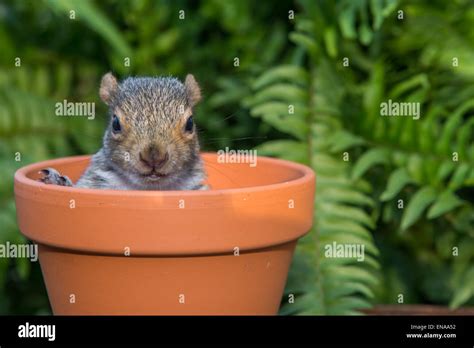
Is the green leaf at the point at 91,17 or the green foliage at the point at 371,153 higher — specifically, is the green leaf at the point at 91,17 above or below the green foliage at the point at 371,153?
above

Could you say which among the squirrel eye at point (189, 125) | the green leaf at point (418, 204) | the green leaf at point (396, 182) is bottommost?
the green leaf at point (418, 204)

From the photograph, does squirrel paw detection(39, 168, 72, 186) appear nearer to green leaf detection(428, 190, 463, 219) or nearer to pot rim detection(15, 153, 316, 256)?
pot rim detection(15, 153, 316, 256)

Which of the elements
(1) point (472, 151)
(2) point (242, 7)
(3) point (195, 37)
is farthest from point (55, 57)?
(1) point (472, 151)

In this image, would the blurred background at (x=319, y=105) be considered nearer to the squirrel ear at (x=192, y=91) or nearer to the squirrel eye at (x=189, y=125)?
the squirrel ear at (x=192, y=91)

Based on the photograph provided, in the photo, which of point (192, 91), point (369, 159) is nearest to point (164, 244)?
point (192, 91)

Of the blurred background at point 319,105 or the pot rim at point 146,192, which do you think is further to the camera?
the blurred background at point 319,105

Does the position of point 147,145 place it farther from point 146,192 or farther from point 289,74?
point 289,74

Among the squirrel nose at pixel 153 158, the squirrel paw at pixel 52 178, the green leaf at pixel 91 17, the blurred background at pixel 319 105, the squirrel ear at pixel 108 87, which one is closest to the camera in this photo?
the squirrel nose at pixel 153 158

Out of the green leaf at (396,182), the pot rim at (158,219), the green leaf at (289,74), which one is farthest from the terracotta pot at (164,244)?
the green leaf at (289,74)
